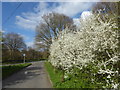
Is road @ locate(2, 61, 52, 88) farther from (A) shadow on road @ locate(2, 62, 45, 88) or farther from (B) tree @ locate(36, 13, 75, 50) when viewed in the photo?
(B) tree @ locate(36, 13, 75, 50)

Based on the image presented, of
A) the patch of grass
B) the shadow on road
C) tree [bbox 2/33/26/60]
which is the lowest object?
the shadow on road

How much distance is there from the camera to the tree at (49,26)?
18.5 m

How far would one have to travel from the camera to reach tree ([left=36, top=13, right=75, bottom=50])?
18.5 m

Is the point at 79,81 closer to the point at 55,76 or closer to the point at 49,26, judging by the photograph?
the point at 55,76

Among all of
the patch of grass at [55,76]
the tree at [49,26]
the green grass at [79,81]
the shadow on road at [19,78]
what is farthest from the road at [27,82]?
the tree at [49,26]

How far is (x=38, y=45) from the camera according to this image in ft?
89.7

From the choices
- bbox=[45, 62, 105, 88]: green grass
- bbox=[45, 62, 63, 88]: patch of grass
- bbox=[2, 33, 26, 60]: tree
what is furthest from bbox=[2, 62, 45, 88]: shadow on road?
bbox=[2, 33, 26, 60]: tree

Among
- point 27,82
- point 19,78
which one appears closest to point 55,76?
point 27,82

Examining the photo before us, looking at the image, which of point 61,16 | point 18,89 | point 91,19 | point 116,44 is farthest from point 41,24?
point 116,44

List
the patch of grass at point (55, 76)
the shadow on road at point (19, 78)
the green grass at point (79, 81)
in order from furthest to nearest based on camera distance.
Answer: the shadow on road at point (19, 78)
the patch of grass at point (55, 76)
the green grass at point (79, 81)

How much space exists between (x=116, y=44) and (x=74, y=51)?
3.03 m

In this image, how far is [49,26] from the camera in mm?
21547

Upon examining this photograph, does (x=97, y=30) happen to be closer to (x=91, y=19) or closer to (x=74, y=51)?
(x=91, y=19)

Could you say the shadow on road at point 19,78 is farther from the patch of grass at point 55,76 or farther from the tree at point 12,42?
the tree at point 12,42
